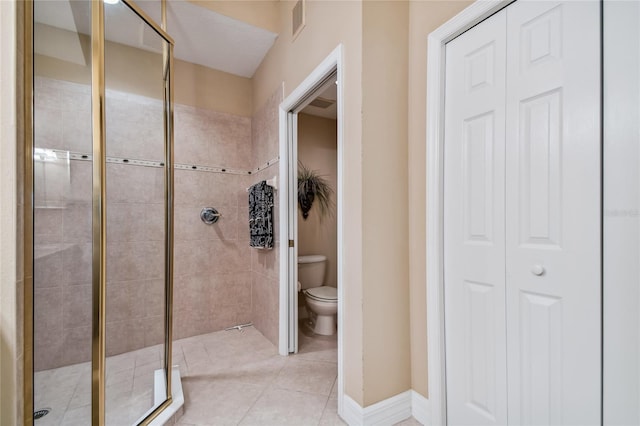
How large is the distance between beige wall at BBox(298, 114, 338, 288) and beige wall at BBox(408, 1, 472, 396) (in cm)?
178

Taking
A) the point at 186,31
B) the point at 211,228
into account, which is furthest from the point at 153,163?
the point at 186,31

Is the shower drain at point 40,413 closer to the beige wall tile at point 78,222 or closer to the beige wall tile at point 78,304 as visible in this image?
the beige wall tile at point 78,304

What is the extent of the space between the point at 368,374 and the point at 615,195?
1.21 meters

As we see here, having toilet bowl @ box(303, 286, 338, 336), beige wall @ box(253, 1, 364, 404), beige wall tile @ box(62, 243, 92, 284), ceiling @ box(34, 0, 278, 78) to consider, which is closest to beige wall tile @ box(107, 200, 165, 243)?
beige wall tile @ box(62, 243, 92, 284)

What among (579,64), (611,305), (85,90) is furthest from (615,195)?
(85,90)

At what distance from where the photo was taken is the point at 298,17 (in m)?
2.04

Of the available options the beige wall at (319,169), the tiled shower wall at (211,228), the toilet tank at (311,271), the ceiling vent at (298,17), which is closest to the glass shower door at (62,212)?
the ceiling vent at (298,17)

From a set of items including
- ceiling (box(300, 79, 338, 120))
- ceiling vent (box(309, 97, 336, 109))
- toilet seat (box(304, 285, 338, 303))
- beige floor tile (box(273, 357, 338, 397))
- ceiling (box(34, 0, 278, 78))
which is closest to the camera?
ceiling (box(34, 0, 278, 78))

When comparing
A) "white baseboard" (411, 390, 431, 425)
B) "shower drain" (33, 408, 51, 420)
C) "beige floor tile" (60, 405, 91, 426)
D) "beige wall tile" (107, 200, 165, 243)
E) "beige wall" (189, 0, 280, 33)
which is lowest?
"white baseboard" (411, 390, 431, 425)

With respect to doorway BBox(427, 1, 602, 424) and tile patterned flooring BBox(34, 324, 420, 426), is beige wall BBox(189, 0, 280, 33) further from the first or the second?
tile patterned flooring BBox(34, 324, 420, 426)

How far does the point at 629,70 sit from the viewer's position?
88cm

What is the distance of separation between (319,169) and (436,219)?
86.0 inches

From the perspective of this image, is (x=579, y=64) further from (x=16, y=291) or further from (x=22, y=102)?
(x=16, y=291)

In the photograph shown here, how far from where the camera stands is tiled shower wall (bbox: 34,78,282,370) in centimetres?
108
